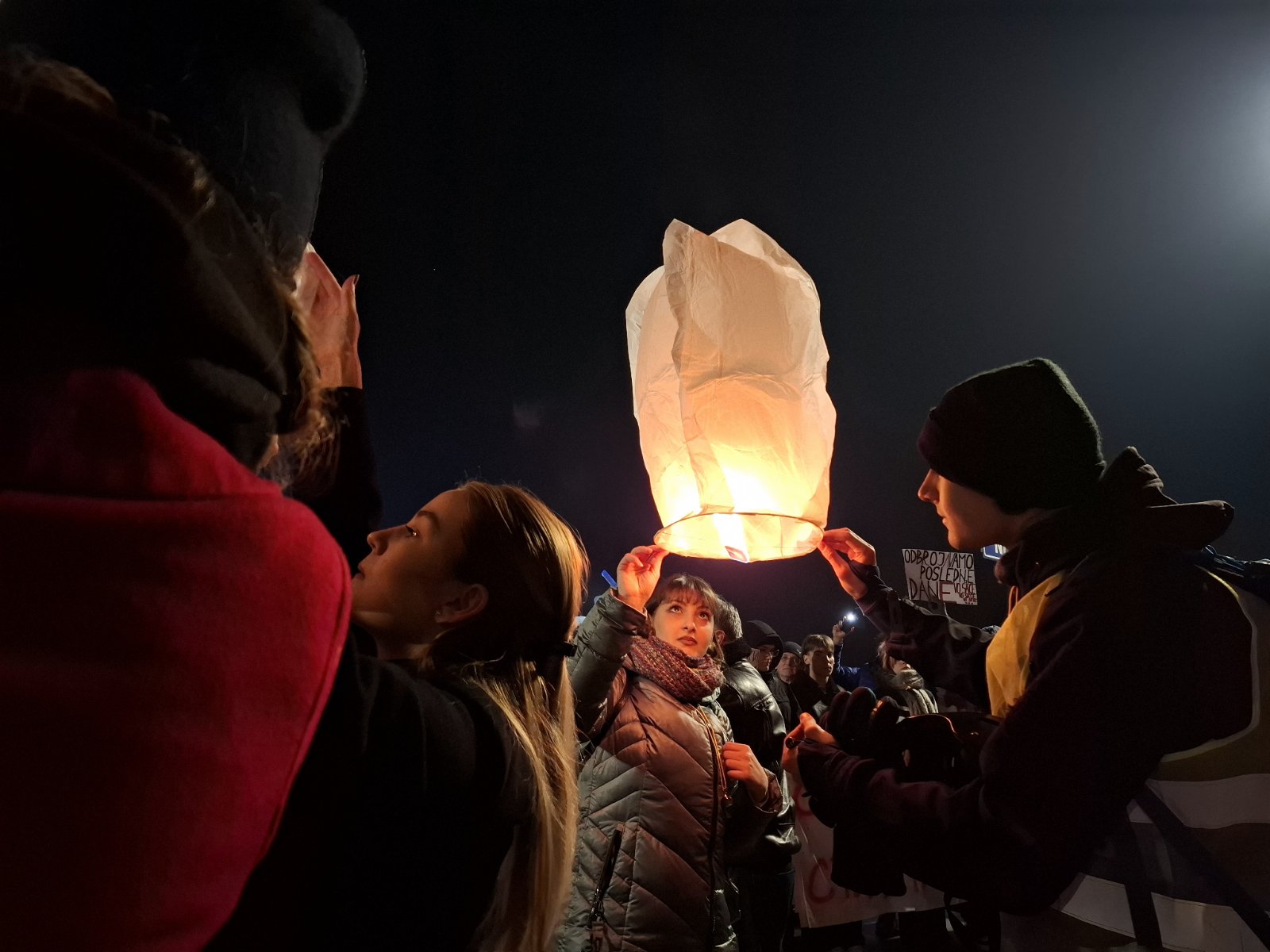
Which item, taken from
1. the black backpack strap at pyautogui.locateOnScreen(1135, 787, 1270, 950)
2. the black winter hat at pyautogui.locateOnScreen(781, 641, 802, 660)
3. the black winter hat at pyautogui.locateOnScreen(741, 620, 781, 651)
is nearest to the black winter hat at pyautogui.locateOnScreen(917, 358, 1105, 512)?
the black backpack strap at pyautogui.locateOnScreen(1135, 787, 1270, 950)

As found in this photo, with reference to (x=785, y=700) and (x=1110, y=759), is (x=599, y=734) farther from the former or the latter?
(x=785, y=700)

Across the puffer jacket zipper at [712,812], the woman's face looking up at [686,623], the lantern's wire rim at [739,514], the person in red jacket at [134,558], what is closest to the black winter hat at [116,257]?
the person in red jacket at [134,558]

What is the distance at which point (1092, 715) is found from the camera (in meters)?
1.53

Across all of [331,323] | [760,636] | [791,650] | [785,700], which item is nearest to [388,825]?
[331,323]

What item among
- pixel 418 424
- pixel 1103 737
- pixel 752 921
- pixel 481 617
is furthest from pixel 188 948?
pixel 418 424

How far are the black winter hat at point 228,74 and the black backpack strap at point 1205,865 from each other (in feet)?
7.07

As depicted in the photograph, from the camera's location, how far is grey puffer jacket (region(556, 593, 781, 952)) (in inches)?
102

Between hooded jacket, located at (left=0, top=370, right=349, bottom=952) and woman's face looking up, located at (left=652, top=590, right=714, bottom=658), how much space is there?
10.4 ft

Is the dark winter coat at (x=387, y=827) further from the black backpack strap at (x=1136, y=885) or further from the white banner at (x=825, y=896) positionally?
the white banner at (x=825, y=896)

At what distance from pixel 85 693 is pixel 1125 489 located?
229 centimetres

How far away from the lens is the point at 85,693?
1.50 ft

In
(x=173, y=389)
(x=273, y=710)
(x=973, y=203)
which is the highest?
(x=973, y=203)

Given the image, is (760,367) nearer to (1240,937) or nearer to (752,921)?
(1240,937)

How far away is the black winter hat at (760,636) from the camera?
259 inches
